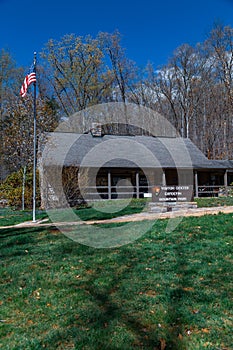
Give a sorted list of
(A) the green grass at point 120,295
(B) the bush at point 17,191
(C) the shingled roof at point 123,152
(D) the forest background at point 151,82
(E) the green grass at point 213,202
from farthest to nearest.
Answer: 1. (D) the forest background at point 151,82
2. (C) the shingled roof at point 123,152
3. (B) the bush at point 17,191
4. (E) the green grass at point 213,202
5. (A) the green grass at point 120,295

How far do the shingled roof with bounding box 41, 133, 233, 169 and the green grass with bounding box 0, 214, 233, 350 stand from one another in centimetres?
1056

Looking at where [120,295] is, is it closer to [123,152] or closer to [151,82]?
[123,152]

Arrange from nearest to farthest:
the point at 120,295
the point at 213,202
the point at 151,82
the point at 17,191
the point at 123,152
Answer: the point at 120,295 < the point at 213,202 < the point at 17,191 < the point at 123,152 < the point at 151,82

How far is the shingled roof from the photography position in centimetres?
1717

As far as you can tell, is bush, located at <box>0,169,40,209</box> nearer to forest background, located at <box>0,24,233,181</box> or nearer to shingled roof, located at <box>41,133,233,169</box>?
shingled roof, located at <box>41,133,233,169</box>

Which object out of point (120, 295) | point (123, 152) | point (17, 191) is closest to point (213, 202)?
point (123, 152)

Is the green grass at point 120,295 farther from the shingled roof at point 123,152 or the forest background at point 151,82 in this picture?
the forest background at point 151,82

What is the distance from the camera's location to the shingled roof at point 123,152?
676 inches

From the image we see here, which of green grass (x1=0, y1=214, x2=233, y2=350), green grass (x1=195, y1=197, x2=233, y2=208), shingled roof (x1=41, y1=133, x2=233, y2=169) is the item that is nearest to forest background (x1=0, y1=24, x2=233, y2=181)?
shingled roof (x1=41, y1=133, x2=233, y2=169)

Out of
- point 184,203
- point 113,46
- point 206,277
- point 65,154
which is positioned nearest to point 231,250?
point 206,277

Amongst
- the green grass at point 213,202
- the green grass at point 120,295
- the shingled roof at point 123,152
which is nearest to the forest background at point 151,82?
the shingled roof at point 123,152

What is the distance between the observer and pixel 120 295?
356 cm

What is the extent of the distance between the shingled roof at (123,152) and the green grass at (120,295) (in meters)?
10.6

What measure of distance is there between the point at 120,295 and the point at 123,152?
1623 cm
